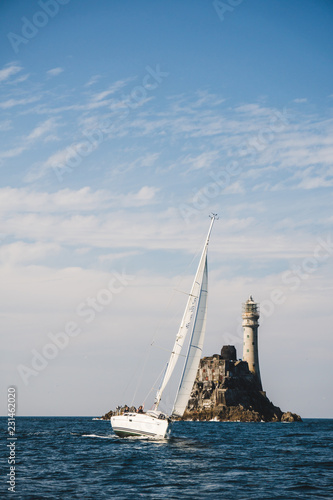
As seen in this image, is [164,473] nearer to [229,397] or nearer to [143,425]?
[143,425]

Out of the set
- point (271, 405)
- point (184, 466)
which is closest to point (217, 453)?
point (184, 466)

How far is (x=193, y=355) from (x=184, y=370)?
1.35m

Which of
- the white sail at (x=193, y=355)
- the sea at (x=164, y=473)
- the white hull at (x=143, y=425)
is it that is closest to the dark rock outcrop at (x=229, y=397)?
the white hull at (x=143, y=425)

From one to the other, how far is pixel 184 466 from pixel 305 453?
13664 mm

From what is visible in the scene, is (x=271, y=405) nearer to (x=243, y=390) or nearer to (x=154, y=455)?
(x=243, y=390)

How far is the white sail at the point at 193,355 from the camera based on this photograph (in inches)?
1494

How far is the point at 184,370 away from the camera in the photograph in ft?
125

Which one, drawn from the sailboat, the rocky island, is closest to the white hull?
the sailboat

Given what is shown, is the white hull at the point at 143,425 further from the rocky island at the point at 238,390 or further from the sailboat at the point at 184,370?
the rocky island at the point at 238,390


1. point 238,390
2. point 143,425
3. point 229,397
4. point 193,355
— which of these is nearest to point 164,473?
point 143,425

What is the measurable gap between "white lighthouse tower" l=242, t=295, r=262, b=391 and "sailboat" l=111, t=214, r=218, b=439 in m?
77.2

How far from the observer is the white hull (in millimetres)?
37094

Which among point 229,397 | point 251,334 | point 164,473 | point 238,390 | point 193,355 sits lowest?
point 229,397

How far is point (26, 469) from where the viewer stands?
26344 millimetres
